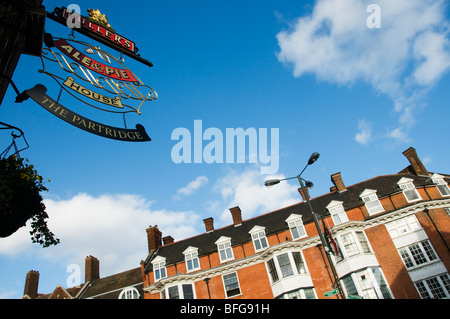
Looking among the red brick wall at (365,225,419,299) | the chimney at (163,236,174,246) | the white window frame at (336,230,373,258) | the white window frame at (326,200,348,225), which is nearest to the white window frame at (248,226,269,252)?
the white window frame at (326,200,348,225)

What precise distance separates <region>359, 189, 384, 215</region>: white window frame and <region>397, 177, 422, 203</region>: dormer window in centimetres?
245

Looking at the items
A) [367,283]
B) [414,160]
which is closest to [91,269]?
[367,283]

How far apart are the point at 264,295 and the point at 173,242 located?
14.3m

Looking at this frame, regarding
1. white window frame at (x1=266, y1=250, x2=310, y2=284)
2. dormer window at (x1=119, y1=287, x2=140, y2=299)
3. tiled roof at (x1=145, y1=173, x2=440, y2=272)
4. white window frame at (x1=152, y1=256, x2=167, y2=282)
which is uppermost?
tiled roof at (x1=145, y1=173, x2=440, y2=272)

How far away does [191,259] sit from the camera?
103 ft

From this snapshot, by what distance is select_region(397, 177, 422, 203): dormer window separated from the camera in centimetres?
2803

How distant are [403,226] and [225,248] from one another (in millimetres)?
17182

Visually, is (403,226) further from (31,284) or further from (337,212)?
(31,284)

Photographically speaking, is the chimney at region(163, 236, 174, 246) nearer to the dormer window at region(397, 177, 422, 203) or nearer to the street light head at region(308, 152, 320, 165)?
the dormer window at region(397, 177, 422, 203)

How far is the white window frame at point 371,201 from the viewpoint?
28.9m

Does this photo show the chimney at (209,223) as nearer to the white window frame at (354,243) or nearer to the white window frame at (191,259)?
the white window frame at (191,259)

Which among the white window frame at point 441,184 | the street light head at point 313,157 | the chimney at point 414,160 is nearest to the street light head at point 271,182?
the street light head at point 313,157

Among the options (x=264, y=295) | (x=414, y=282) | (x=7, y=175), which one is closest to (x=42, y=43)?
(x=7, y=175)

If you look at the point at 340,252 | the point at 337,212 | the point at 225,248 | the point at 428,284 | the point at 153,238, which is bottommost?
the point at 428,284
